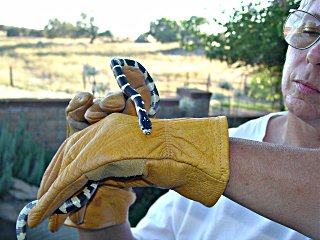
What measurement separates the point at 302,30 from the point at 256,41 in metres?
4.59

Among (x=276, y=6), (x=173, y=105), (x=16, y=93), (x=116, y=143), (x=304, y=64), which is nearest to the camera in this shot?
(x=116, y=143)

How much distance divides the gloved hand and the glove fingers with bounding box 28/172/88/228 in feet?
0.21

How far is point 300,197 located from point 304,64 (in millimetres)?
615

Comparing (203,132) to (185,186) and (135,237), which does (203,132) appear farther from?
(135,237)

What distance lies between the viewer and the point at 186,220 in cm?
167

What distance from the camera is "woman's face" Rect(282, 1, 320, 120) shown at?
1354 mm

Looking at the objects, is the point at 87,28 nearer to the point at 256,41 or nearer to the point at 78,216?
the point at 256,41

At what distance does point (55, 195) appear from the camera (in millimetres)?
1166

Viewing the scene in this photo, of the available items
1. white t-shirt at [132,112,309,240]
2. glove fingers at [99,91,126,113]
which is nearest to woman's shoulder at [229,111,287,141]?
white t-shirt at [132,112,309,240]

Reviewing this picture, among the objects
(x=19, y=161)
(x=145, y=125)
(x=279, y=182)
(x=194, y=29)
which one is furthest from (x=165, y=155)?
(x=194, y=29)

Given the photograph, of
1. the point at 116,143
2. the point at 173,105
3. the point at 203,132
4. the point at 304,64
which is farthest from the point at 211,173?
the point at 173,105

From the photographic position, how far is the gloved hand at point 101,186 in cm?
126

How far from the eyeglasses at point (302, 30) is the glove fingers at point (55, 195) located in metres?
0.83

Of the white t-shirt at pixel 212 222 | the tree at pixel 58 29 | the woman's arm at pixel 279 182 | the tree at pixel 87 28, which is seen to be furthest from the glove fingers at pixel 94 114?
the tree at pixel 58 29
